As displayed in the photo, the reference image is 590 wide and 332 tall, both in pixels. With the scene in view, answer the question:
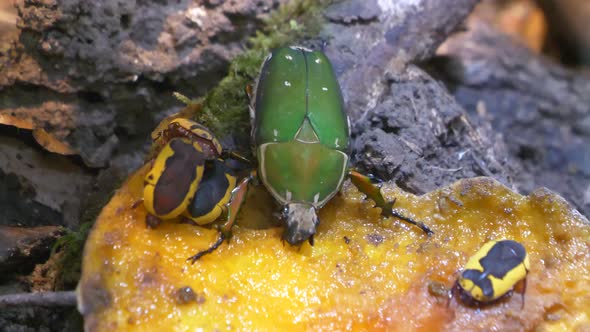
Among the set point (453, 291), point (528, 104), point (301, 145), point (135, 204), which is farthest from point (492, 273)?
point (528, 104)

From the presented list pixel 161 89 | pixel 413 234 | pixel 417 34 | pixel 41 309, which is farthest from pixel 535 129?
pixel 41 309

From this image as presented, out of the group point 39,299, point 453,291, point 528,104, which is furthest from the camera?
point 528,104

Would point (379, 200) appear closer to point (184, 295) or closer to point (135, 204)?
point (184, 295)

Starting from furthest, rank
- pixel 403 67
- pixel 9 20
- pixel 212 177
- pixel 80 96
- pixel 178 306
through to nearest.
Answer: pixel 403 67 < pixel 80 96 < pixel 9 20 < pixel 212 177 < pixel 178 306

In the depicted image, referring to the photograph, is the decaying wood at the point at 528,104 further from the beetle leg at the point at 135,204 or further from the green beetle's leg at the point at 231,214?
the beetle leg at the point at 135,204

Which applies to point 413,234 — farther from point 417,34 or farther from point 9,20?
point 9,20

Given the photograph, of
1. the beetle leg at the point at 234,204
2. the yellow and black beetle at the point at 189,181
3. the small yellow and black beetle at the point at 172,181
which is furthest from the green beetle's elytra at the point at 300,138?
the small yellow and black beetle at the point at 172,181
